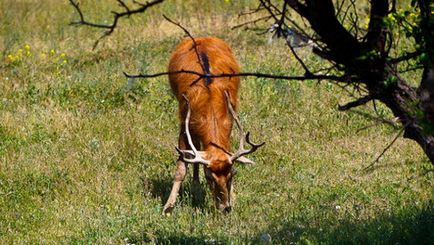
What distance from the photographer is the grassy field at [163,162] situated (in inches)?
342

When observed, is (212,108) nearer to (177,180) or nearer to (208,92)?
(208,92)

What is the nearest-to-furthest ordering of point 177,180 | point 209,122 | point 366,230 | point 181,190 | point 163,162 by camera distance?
1. point 366,230
2. point 209,122
3. point 177,180
4. point 181,190
5. point 163,162

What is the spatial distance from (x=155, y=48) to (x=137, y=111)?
3329 mm

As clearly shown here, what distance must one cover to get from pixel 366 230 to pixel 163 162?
3569mm

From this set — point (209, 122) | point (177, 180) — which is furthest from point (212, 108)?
point (177, 180)

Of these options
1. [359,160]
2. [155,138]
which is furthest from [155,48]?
[359,160]

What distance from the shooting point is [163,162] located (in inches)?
435

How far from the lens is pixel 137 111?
1266cm

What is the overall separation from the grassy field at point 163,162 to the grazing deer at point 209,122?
1.00 feet

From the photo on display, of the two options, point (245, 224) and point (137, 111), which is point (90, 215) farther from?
point (137, 111)

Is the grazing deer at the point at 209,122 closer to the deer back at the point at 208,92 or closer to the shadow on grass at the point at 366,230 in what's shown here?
the deer back at the point at 208,92

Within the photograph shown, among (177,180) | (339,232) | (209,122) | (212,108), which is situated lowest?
(177,180)

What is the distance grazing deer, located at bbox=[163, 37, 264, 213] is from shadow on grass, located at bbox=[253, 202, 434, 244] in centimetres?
79

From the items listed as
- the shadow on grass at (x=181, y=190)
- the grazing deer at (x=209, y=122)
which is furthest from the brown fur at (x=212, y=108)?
the shadow on grass at (x=181, y=190)
